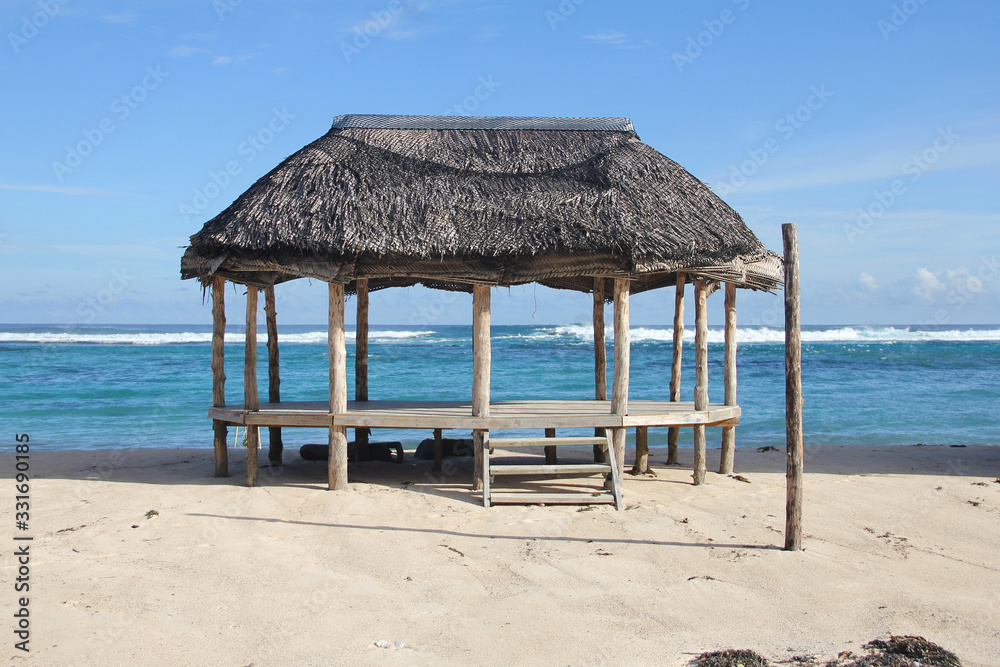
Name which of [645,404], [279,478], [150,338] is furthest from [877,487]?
[150,338]

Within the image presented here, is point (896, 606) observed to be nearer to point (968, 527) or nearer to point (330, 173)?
point (968, 527)

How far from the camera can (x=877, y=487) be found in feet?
32.8

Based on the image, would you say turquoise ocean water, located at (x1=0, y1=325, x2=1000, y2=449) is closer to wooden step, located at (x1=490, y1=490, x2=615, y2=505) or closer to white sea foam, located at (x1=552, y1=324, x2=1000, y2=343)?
wooden step, located at (x1=490, y1=490, x2=615, y2=505)

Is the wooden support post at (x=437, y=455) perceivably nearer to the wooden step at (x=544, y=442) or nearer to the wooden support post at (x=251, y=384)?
the wooden step at (x=544, y=442)

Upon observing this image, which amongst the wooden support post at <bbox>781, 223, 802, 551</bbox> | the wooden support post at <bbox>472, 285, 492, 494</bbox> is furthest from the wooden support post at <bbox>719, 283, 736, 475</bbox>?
the wooden support post at <bbox>472, 285, 492, 494</bbox>

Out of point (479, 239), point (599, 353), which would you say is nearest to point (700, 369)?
point (599, 353)

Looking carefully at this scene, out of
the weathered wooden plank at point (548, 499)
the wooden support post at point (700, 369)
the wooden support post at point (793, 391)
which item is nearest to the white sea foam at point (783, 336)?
the wooden support post at point (700, 369)

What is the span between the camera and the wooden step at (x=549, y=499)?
8523 mm

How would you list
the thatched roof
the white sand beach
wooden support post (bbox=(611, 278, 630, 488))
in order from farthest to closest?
wooden support post (bbox=(611, 278, 630, 488)), the thatched roof, the white sand beach

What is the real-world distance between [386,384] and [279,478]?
16951 mm

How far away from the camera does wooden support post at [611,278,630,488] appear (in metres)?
8.80

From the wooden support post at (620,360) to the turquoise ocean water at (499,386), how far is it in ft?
18.7

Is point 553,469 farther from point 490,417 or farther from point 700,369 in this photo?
point 700,369

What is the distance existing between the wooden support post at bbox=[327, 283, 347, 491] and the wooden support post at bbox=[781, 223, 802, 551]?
16.4 feet
